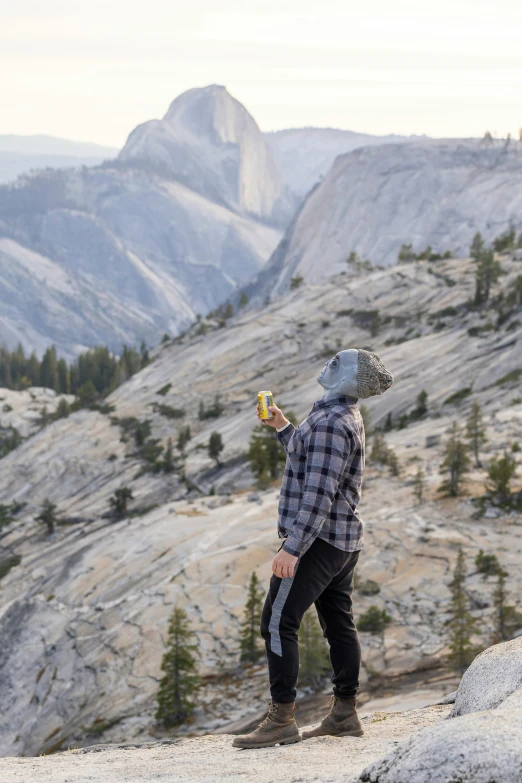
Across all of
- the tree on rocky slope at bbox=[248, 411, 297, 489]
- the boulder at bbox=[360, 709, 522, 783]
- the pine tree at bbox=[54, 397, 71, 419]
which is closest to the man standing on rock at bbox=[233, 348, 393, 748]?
the boulder at bbox=[360, 709, 522, 783]

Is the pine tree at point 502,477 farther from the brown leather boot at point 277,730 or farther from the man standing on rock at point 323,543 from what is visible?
the brown leather boot at point 277,730

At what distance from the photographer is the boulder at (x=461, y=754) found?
13.4 feet

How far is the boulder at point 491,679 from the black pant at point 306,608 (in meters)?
1.00

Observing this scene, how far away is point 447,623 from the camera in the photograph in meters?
20.6

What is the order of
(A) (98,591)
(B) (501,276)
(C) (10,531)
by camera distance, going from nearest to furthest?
(A) (98,591), (C) (10,531), (B) (501,276)

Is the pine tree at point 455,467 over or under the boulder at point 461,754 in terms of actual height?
under

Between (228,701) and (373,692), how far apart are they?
3.98 m

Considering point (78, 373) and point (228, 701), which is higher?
point (228, 701)

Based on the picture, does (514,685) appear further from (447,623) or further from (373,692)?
(447,623)

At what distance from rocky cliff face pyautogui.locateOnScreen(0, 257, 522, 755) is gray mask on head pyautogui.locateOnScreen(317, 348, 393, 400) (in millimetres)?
11671

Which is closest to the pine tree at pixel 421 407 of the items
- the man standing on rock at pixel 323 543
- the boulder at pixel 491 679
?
the boulder at pixel 491 679

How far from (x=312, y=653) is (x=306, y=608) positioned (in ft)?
42.3

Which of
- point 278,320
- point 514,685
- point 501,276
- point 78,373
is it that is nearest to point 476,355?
point 501,276

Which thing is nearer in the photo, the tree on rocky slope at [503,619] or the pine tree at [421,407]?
the tree on rocky slope at [503,619]
